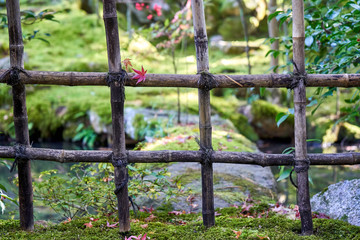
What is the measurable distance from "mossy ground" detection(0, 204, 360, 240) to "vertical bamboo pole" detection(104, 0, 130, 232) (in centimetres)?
19

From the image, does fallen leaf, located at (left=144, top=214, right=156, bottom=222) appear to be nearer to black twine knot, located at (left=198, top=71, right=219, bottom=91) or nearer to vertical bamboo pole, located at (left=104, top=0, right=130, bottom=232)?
vertical bamboo pole, located at (left=104, top=0, right=130, bottom=232)

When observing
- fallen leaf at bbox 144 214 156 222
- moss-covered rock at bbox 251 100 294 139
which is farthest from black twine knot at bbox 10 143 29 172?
moss-covered rock at bbox 251 100 294 139

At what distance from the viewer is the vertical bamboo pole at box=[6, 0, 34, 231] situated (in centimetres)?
236

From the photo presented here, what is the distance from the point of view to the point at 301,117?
7.64ft

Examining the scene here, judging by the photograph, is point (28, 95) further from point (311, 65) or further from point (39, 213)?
point (311, 65)

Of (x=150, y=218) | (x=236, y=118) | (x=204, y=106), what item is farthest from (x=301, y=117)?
(x=236, y=118)

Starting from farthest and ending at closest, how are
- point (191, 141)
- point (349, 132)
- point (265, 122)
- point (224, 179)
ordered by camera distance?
point (265, 122), point (349, 132), point (191, 141), point (224, 179)

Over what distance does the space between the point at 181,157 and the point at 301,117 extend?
0.82 metres

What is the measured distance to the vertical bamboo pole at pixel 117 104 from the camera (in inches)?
88.7

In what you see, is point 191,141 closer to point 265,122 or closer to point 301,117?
point 301,117

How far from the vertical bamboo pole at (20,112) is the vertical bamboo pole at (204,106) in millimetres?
1150

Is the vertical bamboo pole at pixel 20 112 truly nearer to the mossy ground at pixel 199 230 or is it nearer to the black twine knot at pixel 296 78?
the mossy ground at pixel 199 230

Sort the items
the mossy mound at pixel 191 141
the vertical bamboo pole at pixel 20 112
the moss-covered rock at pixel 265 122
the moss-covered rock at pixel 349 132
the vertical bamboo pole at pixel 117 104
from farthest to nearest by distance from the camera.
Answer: the moss-covered rock at pixel 265 122 < the moss-covered rock at pixel 349 132 < the mossy mound at pixel 191 141 < the vertical bamboo pole at pixel 20 112 < the vertical bamboo pole at pixel 117 104

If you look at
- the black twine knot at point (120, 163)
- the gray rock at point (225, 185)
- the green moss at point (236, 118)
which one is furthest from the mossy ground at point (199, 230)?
the green moss at point (236, 118)
